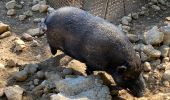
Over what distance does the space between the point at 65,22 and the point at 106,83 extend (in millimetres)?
784

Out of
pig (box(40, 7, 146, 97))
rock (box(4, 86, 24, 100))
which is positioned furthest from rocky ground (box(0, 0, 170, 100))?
pig (box(40, 7, 146, 97))

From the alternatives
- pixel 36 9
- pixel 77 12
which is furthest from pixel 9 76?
pixel 36 9

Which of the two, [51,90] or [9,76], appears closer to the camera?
[51,90]

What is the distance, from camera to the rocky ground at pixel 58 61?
13.6ft

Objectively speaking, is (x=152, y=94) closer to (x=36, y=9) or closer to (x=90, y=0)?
(x=90, y=0)

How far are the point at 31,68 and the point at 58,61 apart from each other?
0.34 metres

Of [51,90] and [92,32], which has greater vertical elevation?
[92,32]

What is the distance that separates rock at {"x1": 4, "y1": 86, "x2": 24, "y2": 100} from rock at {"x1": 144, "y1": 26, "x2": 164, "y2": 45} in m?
1.61

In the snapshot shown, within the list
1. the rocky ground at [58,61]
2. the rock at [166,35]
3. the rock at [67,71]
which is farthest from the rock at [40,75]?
the rock at [166,35]

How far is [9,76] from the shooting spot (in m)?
4.51

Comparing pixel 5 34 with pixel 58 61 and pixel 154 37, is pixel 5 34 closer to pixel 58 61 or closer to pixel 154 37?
pixel 58 61

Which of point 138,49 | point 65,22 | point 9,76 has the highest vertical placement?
point 65,22

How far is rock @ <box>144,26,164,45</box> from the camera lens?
4.82 meters

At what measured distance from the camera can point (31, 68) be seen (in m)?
4.58
